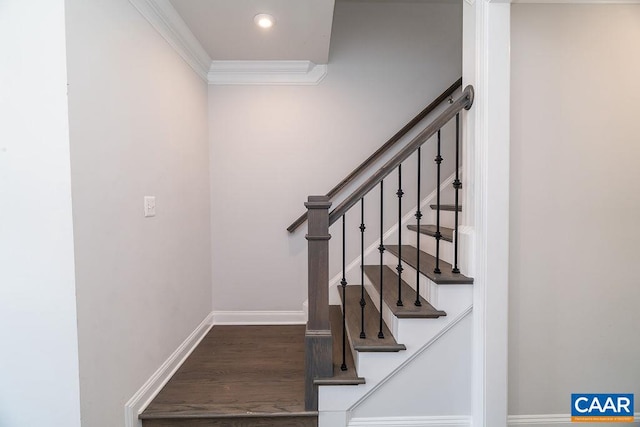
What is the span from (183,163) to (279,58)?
1.17 metres

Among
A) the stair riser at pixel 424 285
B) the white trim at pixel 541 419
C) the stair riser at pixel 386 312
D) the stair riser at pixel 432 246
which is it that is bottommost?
the white trim at pixel 541 419

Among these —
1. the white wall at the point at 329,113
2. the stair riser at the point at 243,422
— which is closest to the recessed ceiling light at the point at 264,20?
the white wall at the point at 329,113

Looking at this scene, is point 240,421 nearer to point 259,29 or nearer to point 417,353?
point 417,353

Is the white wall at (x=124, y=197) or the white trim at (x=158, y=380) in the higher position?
the white wall at (x=124, y=197)

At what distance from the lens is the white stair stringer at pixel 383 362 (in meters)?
1.44

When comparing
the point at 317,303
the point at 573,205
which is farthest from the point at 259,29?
the point at 573,205

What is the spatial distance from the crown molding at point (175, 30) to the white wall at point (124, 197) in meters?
0.06

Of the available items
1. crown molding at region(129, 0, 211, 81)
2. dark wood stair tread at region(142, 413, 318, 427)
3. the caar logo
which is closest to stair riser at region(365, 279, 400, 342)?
dark wood stair tread at region(142, 413, 318, 427)

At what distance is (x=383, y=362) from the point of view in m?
1.45

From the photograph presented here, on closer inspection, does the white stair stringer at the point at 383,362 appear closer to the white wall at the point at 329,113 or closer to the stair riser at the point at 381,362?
the stair riser at the point at 381,362

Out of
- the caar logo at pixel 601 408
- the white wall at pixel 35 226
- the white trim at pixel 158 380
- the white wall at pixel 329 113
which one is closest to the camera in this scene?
the white wall at pixel 35 226

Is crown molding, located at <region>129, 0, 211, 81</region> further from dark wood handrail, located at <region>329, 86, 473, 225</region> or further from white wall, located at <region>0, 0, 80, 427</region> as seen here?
dark wood handrail, located at <region>329, 86, 473, 225</region>

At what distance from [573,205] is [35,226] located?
2474 millimetres

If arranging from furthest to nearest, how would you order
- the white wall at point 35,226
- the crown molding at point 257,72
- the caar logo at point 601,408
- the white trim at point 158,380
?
the crown molding at point 257,72 < the caar logo at point 601,408 < the white trim at point 158,380 < the white wall at point 35,226
